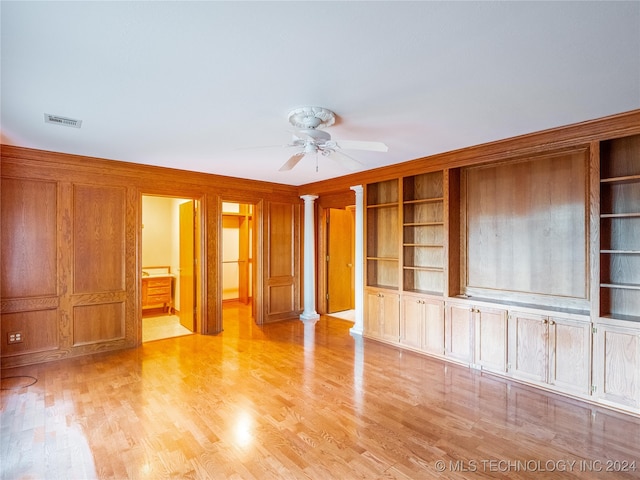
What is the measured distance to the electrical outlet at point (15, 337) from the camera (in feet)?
12.5

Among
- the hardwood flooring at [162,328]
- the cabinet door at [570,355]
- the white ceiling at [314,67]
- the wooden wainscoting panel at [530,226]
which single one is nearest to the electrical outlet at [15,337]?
the hardwood flooring at [162,328]

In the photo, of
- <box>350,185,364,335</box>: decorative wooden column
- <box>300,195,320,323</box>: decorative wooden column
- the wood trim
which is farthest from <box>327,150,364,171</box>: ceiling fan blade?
<box>300,195,320,323</box>: decorative wooden column

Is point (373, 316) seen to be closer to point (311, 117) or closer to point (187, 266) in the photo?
point (187, 266)

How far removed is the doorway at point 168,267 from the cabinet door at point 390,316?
9.30ft

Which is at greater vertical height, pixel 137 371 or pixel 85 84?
pixel 85 84

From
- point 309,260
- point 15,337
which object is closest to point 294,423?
point 15,337

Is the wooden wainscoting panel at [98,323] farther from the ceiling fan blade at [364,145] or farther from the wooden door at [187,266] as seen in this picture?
the ceiling fan blade at [364,145]

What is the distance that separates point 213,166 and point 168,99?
7.24 feet

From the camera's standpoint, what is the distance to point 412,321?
449 centimetres

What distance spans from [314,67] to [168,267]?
5955mm

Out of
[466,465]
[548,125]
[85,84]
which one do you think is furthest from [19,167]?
[548,125]

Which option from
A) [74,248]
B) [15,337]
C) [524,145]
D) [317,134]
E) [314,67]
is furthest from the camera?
[74,248]

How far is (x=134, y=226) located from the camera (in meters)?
4.58

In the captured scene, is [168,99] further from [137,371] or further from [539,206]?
[539,206]
